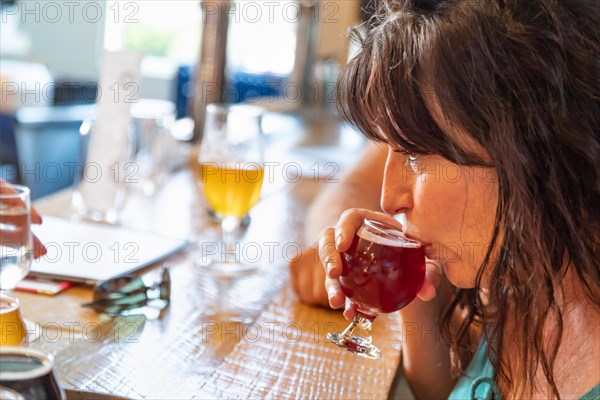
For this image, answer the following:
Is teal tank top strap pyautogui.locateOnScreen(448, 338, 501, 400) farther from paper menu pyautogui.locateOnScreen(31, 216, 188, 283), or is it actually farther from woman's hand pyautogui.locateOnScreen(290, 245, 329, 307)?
paper menu pyautogui.locateOnScreen(31, 216, 188, 283)

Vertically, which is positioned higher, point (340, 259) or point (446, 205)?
point (446, 205)

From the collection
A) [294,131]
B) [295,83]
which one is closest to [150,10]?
[295,83]

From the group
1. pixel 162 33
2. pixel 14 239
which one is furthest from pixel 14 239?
pixel 162 33

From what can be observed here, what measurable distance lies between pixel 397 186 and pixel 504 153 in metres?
0.18

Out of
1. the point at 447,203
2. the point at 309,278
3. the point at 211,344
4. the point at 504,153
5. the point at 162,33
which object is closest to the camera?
the point at 504,153

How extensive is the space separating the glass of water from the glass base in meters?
0.41

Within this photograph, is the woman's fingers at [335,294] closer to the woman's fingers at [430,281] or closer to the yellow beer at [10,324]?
the woman's fingers at [430,281]

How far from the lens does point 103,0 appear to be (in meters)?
9.39

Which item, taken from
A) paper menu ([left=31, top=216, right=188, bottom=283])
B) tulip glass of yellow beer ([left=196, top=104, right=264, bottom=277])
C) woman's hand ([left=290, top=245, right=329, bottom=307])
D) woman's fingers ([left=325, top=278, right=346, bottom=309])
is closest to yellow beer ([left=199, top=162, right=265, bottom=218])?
tulip glass of yellow beer ([left=196, top=104, right=264, bottom=277])

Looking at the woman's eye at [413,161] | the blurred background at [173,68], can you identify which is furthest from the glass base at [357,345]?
the blurred background at [173,68]

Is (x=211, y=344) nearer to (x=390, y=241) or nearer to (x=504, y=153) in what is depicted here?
(x=390, y=241)

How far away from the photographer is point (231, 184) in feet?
4.94

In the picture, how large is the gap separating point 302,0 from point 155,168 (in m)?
2.50

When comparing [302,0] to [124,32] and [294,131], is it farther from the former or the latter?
[124,32]
